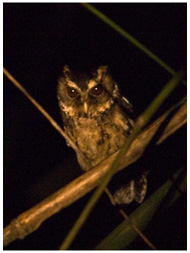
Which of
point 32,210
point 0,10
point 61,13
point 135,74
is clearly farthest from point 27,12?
point 32,210

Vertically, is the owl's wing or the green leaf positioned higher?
the owl's wing

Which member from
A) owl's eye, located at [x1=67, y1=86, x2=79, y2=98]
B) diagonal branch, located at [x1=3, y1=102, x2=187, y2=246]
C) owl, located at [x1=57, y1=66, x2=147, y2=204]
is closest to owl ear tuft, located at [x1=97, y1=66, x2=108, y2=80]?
owl, located at [x1=57, y1=66, x2=147, y2=204]

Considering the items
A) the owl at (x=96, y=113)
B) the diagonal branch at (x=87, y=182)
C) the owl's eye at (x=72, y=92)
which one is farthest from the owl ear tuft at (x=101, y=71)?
the diagonal branch at (x=87, y=182)

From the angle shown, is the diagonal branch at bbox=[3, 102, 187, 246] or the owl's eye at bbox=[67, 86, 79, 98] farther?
the owl's eye at bbox=[67, 86, 79, 98]

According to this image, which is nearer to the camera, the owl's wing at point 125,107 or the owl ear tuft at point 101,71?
the owl ear tuft at point 101,71

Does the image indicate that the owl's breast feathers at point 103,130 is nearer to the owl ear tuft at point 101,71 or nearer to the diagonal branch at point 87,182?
the owl ear tuft at point 101,71

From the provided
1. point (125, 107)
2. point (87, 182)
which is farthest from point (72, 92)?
point (87, 182)

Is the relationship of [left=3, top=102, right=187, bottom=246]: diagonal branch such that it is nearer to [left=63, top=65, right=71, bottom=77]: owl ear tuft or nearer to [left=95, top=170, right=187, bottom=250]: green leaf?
[left=95, top=170, right=187, bottom=250]: green leaf
